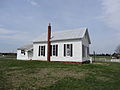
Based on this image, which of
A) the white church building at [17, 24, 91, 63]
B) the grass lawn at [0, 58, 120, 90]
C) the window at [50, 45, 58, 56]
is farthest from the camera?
the window at [50, 45, 58, 56]

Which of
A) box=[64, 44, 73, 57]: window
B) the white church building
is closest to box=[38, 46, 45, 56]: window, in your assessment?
the white church building

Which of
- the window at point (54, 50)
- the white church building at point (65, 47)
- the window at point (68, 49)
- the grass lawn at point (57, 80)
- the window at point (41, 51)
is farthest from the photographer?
the window at point (41, 51)

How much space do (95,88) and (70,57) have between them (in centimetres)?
1250

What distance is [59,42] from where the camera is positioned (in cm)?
2131

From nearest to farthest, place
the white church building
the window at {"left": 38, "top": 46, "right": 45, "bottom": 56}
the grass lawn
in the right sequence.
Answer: the grass lawn, the white church building, the window at {"left": 38, "top": 46, "right": 45, "bottom": 56}

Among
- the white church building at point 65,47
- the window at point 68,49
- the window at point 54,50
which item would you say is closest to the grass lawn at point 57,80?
the white church building at point 65,47

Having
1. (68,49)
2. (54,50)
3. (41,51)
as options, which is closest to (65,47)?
(68,49)

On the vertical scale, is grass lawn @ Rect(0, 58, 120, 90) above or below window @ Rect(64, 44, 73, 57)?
below

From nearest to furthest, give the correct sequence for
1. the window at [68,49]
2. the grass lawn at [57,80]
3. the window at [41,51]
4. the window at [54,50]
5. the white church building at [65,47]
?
1. the grass lawn at [57,80]
2. the white church building at [65,47]
3. the window at [68,49]
4. the window at [54,50]
5. the window at [41,51]

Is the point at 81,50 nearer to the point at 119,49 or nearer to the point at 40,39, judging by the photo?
the point at 40,39

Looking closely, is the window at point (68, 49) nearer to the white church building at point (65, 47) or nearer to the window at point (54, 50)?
the white church building at point (65, 47)

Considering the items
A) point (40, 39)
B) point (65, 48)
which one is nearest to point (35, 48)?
point (40, 39)

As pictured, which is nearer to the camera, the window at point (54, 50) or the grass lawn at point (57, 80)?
the grass lawn at point (57, 80)

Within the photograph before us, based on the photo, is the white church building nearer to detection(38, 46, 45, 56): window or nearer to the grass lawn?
detection(38, 46, 45, 56): window
